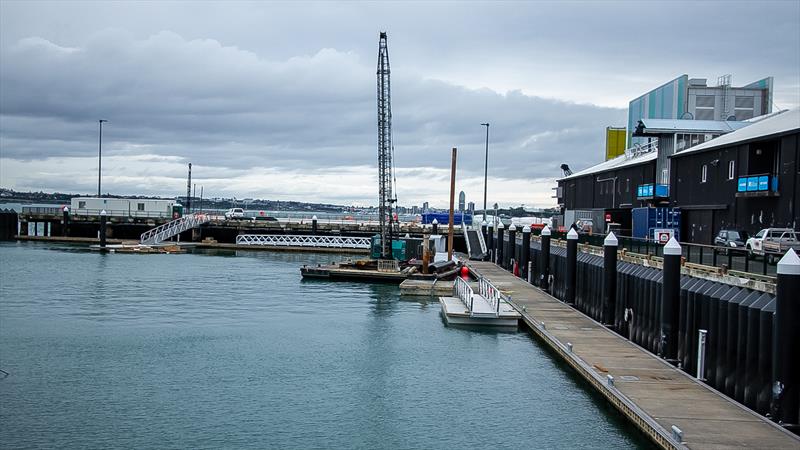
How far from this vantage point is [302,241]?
104 meters

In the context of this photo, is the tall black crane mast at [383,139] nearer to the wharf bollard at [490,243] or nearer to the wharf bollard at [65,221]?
the wharf bollard at [490,243]

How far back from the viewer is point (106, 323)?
3972cm

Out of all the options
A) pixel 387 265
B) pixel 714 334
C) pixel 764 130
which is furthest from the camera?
pixel 387 265

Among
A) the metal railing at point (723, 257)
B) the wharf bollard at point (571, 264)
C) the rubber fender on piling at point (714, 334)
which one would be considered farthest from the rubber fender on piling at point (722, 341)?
the wharf bollard at point (571, 264)

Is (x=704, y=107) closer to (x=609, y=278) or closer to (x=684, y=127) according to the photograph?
(x=684, y=127)

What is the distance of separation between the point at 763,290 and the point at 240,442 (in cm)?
1394

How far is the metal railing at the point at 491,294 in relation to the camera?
38.8 metres

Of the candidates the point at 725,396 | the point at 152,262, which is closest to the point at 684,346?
the point at 725,396

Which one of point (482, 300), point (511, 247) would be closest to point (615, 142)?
point (511, 247)

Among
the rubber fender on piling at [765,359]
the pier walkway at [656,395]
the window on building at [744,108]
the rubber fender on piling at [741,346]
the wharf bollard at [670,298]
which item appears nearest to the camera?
the pier walkway at [656,395]

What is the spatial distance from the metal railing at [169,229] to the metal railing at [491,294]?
214ft

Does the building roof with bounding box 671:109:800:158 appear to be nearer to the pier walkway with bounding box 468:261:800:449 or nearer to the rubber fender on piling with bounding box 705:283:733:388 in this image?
the pier walkway with bounding box 468:261:800:449

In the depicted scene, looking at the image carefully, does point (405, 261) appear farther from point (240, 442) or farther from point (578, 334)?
point (240, 442)

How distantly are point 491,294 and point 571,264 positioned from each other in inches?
183
